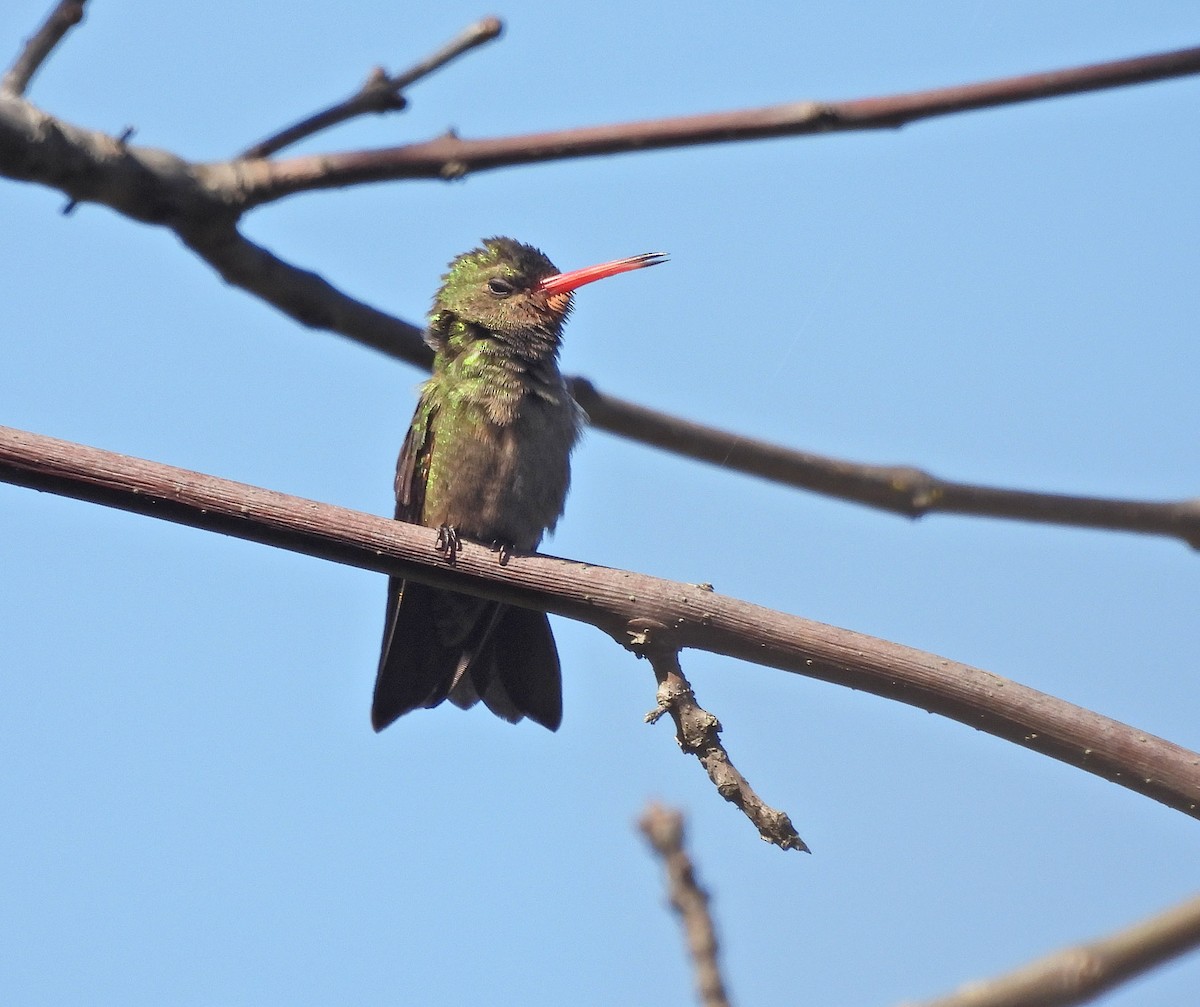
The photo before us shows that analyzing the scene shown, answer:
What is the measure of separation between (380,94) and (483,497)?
8.39 ft

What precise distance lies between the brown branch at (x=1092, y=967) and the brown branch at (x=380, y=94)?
10.1ft

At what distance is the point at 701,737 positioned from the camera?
3.70 m

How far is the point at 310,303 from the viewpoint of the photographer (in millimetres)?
4410

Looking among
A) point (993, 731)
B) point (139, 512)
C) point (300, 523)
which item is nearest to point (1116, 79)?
point (993, 731)

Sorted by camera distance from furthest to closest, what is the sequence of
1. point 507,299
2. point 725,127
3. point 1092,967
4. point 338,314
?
point 507,299 → point 338,314 → point 725,127 → point 1092,967

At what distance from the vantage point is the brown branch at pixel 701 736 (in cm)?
348

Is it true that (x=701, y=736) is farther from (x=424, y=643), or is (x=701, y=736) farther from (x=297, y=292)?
(x=424, y=643)

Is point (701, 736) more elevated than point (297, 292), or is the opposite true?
point (297, 292)

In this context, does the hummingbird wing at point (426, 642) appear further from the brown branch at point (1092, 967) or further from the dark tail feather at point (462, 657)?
the brown branch at point (1092, 967)

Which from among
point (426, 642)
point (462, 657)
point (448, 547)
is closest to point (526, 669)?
point (462, 657)

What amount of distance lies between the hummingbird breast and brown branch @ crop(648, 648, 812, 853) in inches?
98.0

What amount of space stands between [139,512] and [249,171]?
1049 millimetres

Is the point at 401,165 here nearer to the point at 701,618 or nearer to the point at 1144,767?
the point at 701,618

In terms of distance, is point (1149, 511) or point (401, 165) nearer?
point (401, 165)
